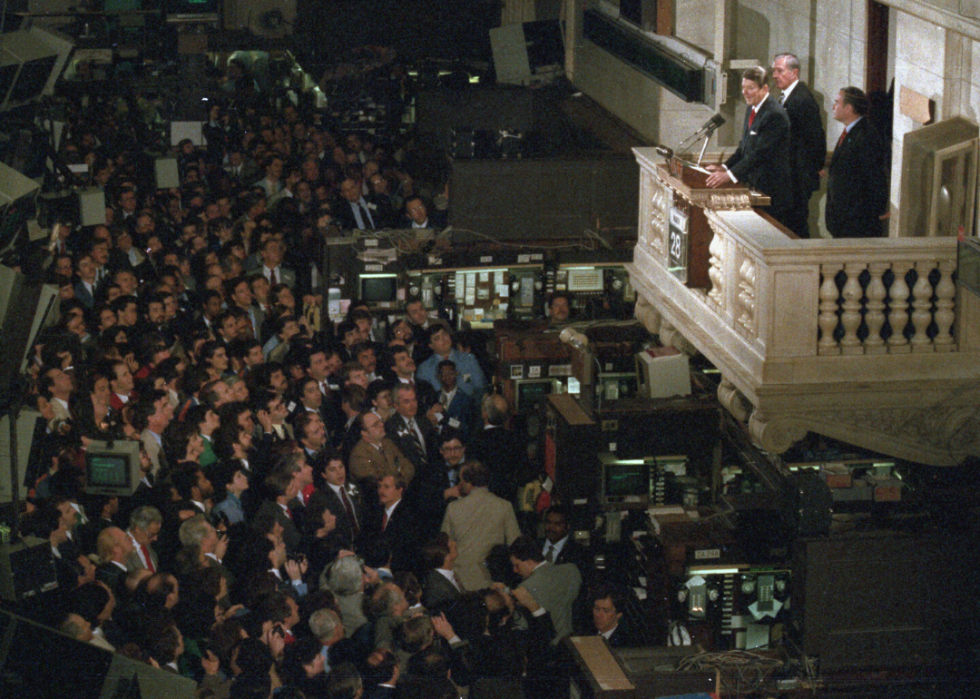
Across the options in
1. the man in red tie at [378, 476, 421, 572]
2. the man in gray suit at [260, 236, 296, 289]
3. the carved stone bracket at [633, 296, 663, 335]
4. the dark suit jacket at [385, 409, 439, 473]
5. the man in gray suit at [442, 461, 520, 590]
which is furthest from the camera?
the man in gray suit at [260, 236, 296, 289]

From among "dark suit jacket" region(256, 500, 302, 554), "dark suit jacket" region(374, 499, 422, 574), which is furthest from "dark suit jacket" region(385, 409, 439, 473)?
"dark suit jacket" region(256, 500, 302, 554)

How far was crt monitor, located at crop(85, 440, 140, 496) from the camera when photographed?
8.79m

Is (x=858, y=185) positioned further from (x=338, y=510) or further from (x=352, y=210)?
(x=352, y=210)

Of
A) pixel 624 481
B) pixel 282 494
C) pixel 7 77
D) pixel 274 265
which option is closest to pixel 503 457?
pixel 624 481

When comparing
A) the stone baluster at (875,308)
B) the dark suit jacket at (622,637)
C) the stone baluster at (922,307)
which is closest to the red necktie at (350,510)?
the dark suit jacket at (622,637)

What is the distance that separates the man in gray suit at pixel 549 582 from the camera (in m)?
8.60

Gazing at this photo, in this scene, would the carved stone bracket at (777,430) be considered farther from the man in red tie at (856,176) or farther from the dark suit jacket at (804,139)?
the dark suit jacket at (804,139)

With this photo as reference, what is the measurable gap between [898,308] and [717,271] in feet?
4.23

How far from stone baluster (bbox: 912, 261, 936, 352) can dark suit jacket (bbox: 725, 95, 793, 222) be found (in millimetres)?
1440

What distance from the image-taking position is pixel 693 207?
930 centimetres

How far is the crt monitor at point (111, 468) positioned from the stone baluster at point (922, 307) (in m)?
4.84

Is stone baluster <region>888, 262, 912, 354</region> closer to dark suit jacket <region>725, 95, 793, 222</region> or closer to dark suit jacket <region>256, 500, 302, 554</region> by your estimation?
dark suit jacket <region>725, 95, 793, 222</region>

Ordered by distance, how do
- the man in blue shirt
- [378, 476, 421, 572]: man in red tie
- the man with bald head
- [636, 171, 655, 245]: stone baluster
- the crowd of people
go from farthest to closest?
the man with bald head, the man in blue shirt, [636, 171, 655, 245]: stone baluster, [378, 476, 421, 572]: man in red tie, the crowd of people

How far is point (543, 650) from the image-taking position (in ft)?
27.7
